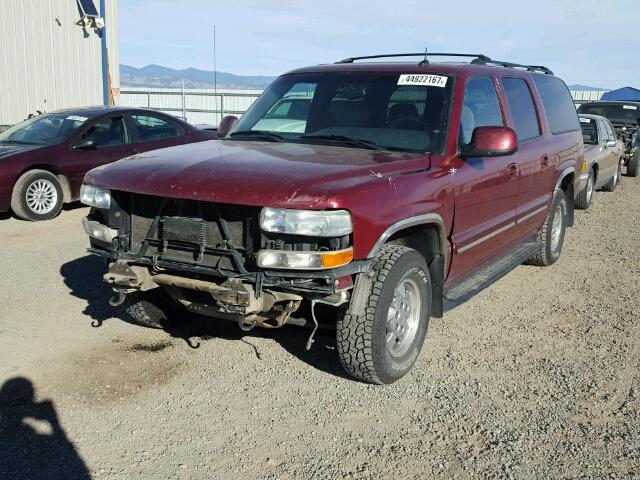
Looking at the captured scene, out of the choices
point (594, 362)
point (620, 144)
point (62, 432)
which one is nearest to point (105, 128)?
point (62, 432)

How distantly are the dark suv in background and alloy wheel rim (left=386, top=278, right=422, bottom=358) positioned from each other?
13.4m

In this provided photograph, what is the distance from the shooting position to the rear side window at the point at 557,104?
639 centimetres

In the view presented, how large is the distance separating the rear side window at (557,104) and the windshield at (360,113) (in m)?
2.17

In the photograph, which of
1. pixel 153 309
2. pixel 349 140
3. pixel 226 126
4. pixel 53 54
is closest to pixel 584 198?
pixel 226 126

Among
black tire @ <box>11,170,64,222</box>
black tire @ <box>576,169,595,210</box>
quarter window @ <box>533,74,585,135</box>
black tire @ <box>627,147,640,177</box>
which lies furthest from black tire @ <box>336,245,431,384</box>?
black tire @ <box>627,147,640,177</box>

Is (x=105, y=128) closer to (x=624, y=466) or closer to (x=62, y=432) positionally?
(x=62, y=432)

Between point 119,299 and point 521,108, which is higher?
point 521,108

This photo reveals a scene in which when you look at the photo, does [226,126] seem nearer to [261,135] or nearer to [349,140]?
[261,135]

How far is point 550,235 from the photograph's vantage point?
6.77m

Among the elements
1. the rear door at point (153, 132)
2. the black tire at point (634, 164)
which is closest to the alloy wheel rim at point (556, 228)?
the rear door at point (153, 132)

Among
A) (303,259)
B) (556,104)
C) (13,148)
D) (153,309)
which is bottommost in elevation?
(153,309)

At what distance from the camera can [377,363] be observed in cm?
379

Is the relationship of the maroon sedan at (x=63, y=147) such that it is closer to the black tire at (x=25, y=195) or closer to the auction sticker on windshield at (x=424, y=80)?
the black tire at (x=25, y=195)

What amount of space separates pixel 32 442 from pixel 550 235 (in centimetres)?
533
